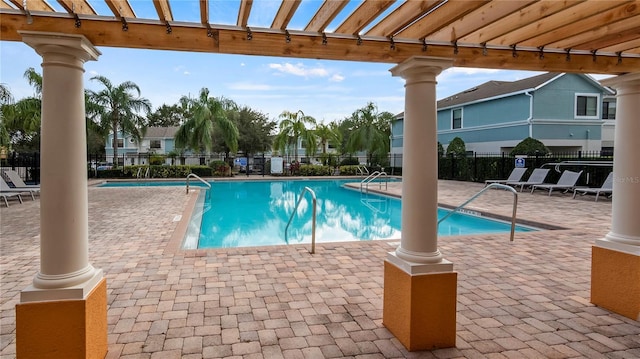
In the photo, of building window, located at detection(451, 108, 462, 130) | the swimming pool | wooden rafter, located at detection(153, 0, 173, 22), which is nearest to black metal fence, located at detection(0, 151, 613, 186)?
building window, located at detection(451, 108, 462, 130)

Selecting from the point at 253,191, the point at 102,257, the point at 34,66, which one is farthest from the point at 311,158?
the point at 102,257

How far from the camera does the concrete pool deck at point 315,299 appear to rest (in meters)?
2.80

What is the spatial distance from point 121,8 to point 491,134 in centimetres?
2215

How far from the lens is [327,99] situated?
125 feet

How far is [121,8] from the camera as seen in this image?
228 centimetres

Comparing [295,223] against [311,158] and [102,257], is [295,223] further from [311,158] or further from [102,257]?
[311,158]

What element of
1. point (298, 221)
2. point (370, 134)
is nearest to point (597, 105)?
point (370, 134)

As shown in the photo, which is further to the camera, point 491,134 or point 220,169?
point 220,169

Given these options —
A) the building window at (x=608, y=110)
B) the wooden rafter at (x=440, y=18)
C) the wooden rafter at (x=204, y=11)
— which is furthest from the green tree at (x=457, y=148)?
the wooden rafter at (x=204, y=11)

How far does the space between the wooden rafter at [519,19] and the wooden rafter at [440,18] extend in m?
0.40

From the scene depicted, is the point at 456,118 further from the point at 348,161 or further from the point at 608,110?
the point at 608,110

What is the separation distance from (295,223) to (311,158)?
727 inches

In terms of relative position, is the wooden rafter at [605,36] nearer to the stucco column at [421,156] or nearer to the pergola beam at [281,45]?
the pergola beam at [281,45]

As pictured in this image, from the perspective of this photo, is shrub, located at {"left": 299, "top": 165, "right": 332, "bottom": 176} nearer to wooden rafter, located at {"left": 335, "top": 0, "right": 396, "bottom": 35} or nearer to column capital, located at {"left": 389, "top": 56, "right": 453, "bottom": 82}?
column capital, located at {"left": 389, "top": 56, "right": 453, "bottom": 82}
